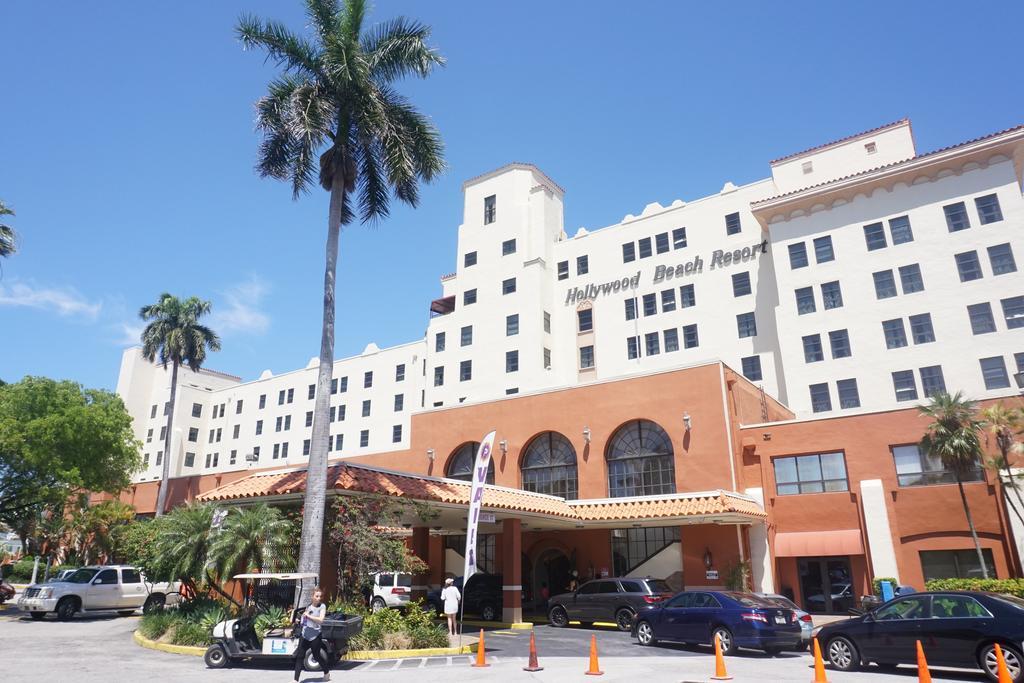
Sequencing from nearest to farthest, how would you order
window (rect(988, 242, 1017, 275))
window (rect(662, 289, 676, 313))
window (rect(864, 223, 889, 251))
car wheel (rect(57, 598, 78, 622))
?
1. car wheel (rect(57, 598, 78, 622))
2. window (rect(988, 242, 1017, 275))
3. window (rect(864, 223, 889, 251))
4. window (rect(662, 289, 676, 313))

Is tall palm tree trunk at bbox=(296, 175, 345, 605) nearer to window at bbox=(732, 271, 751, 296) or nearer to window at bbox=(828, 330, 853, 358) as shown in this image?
window at bbox=(828, 330, 853, 358)

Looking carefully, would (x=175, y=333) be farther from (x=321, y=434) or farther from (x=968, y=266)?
(x=968, y=266)

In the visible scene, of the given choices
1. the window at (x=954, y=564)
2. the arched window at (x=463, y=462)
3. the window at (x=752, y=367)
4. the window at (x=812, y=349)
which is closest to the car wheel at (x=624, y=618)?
the window at (x=954, y=564)

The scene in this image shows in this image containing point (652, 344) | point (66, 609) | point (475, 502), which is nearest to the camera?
point (475, 502)

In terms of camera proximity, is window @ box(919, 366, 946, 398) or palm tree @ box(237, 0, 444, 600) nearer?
palm tree @ box(237, 0, 444, 600)

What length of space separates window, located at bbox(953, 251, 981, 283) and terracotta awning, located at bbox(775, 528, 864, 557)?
56.3 feet

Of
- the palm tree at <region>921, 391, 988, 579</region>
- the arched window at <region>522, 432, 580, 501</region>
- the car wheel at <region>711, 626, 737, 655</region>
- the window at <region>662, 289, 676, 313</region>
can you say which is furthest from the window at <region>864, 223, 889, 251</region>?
the car wheel at <region>711, 626, 737, 655</region>

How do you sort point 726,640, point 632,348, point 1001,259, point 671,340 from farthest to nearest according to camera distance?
point 632,348 → point 671,340 → point 1001,259 → point 726,640

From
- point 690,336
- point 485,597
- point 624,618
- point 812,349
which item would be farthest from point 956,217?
point 485,597

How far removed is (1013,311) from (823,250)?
31.4 ft

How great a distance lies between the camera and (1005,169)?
35281 millimetres

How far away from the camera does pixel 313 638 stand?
1262 centimetres

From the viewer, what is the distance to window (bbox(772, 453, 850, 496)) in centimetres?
2669

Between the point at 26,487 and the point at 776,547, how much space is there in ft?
111
